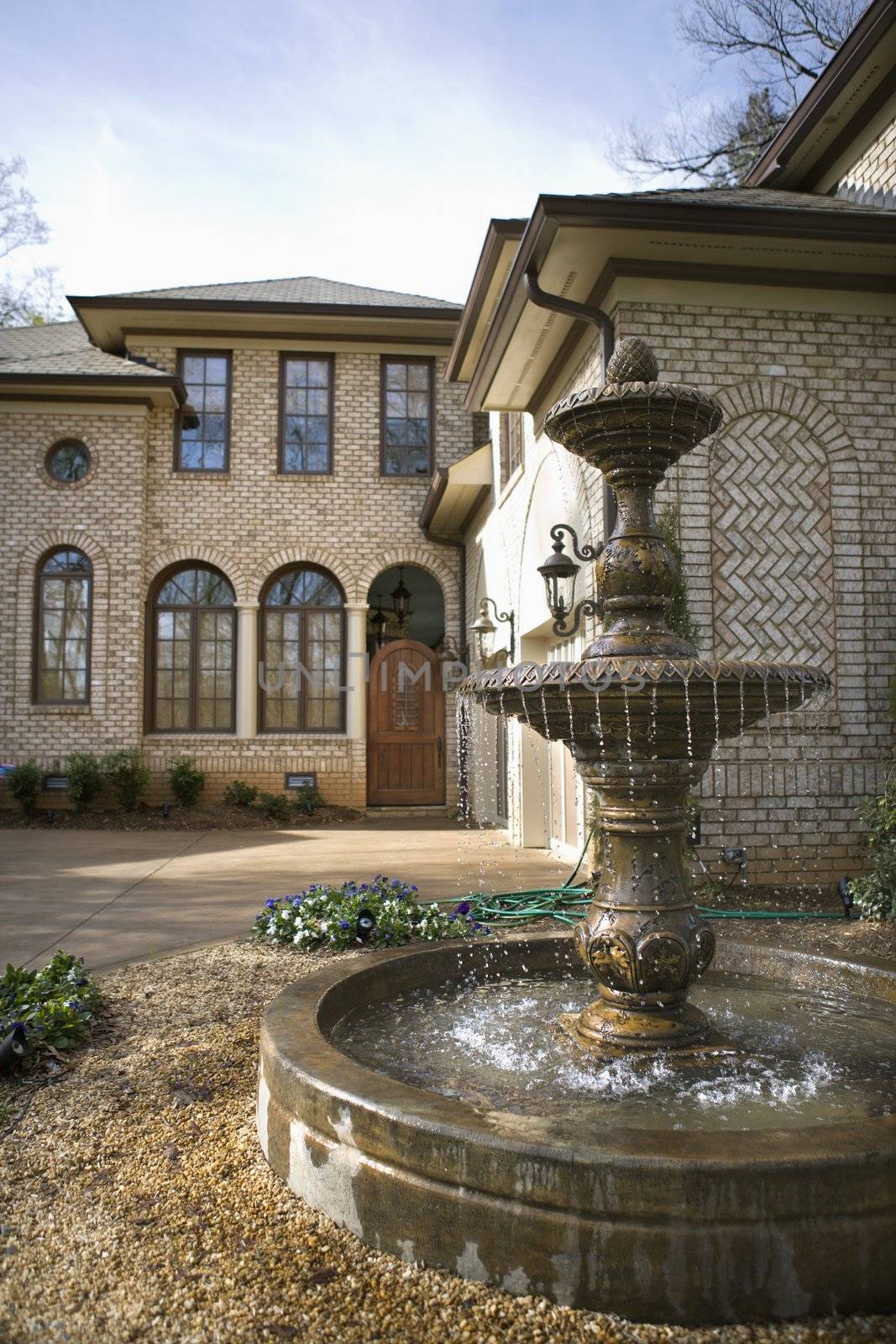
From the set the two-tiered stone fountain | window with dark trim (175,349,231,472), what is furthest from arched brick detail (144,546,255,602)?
the two-tiered stone fountain

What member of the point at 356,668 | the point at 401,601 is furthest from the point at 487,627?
→ the point at 401,601

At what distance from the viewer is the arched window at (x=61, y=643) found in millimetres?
13977

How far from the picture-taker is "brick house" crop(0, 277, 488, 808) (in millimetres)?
13906

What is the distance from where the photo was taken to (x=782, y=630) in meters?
7.00

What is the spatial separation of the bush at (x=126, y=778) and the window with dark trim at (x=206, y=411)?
432 cm

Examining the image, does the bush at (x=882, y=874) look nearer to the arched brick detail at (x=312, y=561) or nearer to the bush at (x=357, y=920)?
the bush at (x=357, y=920)

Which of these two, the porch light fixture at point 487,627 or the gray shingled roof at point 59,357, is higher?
the gray shingled roof at point 59,357

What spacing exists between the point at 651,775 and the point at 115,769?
453 inches

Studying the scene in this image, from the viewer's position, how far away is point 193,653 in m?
14.4

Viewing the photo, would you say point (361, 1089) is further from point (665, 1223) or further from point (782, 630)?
point (782, 630)

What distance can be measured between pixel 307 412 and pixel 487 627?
541 centimetres

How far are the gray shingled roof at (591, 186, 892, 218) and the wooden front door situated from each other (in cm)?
793

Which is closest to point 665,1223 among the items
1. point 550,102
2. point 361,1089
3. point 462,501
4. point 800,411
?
point 361,1089

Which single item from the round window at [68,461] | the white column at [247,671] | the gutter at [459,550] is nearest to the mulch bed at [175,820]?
the white column at [247,671]
